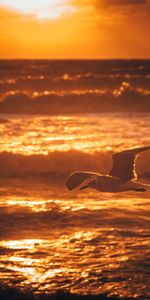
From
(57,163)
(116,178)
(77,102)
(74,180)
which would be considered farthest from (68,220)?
(77,102)

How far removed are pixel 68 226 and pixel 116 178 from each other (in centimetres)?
114

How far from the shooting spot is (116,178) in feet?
35.8

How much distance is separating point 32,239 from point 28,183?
5317mm

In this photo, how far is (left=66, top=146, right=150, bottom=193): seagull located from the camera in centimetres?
1035

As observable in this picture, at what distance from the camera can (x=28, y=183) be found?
1552 centimetres

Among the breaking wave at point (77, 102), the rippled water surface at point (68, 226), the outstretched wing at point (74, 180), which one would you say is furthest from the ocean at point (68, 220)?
the breaking wave at point (77, 102)

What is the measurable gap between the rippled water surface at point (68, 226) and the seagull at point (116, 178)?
720 mm

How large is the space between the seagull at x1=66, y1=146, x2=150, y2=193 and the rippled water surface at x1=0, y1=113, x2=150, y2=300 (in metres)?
0.72

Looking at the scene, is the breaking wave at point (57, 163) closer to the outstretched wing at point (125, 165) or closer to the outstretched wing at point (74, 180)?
the outstretched wing at point (125, 165)

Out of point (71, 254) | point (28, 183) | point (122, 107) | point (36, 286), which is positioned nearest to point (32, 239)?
point (71, 254)

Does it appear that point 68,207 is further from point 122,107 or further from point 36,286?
point 122,107

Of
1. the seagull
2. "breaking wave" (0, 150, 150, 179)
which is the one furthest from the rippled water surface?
the seagull

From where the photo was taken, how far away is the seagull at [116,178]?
10.4 meters

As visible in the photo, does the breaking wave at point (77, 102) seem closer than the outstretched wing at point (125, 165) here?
No
